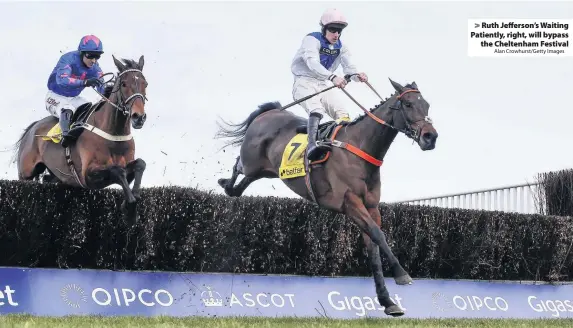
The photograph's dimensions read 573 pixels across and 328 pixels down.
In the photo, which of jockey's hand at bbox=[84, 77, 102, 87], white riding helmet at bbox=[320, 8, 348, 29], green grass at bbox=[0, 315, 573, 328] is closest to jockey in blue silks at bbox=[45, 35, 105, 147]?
jockey's hand at bbox=[84, 77, 102, 87]

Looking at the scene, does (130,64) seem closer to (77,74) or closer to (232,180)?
(77,74)

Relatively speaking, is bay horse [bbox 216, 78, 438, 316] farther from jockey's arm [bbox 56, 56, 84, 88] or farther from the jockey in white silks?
jockey's arm [bbox 56, 56, 84, 88]

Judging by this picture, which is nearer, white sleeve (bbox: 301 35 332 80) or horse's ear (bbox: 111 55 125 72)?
white sleeve (bbox: 301 35 332 80)

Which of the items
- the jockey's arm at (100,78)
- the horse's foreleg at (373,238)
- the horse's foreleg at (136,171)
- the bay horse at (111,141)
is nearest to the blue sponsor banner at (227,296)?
the bay horse at (111,141)

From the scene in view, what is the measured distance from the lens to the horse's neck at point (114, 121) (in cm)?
1060

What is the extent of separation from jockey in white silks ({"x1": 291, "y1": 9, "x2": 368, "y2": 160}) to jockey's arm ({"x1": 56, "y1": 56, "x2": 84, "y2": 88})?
2458mm

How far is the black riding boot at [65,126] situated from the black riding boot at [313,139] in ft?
9.57

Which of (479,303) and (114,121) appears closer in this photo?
(114,121)

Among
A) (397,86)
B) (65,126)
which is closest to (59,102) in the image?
(65,126)

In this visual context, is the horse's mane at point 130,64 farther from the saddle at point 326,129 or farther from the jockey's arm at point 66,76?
the saddle at point 326,129

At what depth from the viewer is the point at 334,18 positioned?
988 cm

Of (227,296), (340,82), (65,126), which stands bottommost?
(227,296)

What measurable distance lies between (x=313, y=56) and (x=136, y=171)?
2.32 meters

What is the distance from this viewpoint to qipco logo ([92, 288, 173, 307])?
10914 mm
